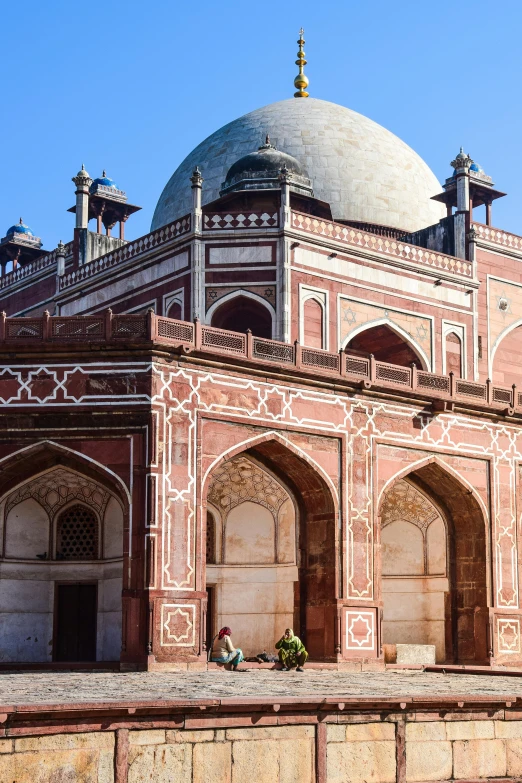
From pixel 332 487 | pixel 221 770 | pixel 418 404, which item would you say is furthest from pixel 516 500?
pixel 221 770

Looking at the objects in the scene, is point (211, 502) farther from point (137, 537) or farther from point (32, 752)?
point (32, 752)

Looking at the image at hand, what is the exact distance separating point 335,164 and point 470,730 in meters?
17.9

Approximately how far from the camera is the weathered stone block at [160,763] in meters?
9.29

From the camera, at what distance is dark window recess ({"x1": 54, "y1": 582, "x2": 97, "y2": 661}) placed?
18391 mm

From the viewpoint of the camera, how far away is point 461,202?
25.4 m

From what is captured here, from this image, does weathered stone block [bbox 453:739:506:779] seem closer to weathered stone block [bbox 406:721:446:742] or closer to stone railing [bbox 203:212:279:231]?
weathered stone block [bbox 406:721:446:742]

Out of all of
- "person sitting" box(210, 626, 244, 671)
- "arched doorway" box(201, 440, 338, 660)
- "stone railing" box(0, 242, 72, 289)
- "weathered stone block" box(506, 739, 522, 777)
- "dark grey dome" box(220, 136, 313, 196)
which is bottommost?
"weathered stone block" box(506, 739, 522, 777)

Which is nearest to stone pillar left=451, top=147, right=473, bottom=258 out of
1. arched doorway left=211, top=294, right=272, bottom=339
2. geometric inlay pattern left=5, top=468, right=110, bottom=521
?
arched doorway left=211, top=294, right=272, bottom=339

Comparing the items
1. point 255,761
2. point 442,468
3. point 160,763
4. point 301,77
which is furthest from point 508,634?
point 301,77

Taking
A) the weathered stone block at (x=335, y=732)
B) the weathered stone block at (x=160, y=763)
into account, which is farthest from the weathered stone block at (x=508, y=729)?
the weathered stone block at (x=160, y=763)

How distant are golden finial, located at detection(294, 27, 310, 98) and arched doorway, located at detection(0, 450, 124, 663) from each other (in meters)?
15.7

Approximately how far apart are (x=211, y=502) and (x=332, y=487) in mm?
2024

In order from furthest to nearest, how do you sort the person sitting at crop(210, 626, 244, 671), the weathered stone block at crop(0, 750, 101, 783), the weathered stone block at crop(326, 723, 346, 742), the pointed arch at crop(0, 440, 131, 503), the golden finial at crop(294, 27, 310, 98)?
the golden finial at crop(294, 27, 310, 98), the pointed arch at crop(0, 440, 131, 503), the person sitting at crop(210, 626, 244, 671), the weathered stone block at crop(326, 723, 346, 742), the weathered stone block at crop(0, 750, 101, 783)

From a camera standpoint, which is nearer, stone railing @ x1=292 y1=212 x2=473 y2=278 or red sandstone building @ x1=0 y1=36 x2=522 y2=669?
red sandstone building @ x1=0 y1=36 x2=522 y2=669
